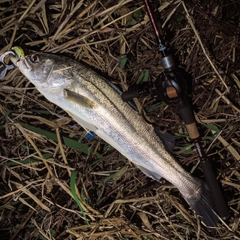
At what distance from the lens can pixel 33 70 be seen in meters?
2.13

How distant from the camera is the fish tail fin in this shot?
2357 millimetres

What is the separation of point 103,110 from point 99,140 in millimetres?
423

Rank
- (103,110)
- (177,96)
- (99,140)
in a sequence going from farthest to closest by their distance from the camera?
Result: (99,140)
(103,110)
(177,96)

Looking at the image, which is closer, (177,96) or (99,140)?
(177,96)

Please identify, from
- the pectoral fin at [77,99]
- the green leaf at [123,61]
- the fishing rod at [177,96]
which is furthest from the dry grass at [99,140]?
the pectoral fin at [77,99]

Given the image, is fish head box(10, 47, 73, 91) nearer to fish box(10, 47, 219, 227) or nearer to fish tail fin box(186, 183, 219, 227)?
fish box(10, 47, 219, 227)

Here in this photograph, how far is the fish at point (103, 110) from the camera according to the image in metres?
2.15

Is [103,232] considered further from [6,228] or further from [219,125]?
[219,125]

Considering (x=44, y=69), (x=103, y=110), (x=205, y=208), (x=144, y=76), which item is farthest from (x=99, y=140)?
(x=205, y=208)

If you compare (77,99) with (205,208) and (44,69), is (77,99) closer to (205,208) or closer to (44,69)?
(44,69)

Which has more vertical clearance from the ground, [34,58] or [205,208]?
[34,58]

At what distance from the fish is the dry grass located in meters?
0.22

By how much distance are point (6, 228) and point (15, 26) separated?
5.48 ft

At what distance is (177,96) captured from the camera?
6.74ft
